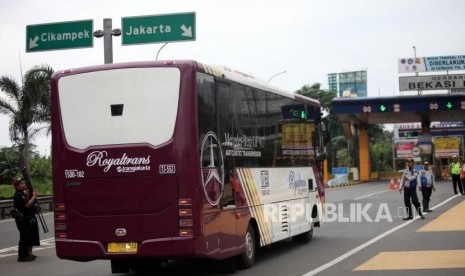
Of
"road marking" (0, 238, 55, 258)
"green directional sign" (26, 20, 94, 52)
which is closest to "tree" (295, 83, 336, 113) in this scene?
"green directional sign" (26, 20, 94, 52)

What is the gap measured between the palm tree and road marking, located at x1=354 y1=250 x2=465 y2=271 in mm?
26566

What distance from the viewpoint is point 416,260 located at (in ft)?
38.9

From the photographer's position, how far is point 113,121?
33.2 feet

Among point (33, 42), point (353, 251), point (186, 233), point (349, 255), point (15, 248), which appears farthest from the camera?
point (33, 42)

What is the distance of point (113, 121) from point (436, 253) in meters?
6.30

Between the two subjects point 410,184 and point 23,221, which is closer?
point 23,221

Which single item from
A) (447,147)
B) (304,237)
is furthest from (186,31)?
(447,147)

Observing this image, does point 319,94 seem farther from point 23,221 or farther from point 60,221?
point 60,221

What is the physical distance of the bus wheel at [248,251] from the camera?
11.7 meters

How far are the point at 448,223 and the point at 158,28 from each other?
9.00 metres

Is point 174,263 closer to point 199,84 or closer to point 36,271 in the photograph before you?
point 36,271

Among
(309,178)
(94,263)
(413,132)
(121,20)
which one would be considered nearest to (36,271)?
(94,263)

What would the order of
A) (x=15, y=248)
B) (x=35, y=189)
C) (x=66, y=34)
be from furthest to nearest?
(x=35, y=189), (x=66, y=34), (x=15, y=248)

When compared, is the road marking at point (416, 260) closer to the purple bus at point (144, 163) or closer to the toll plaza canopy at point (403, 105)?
the purple bus at point (144, 163)
